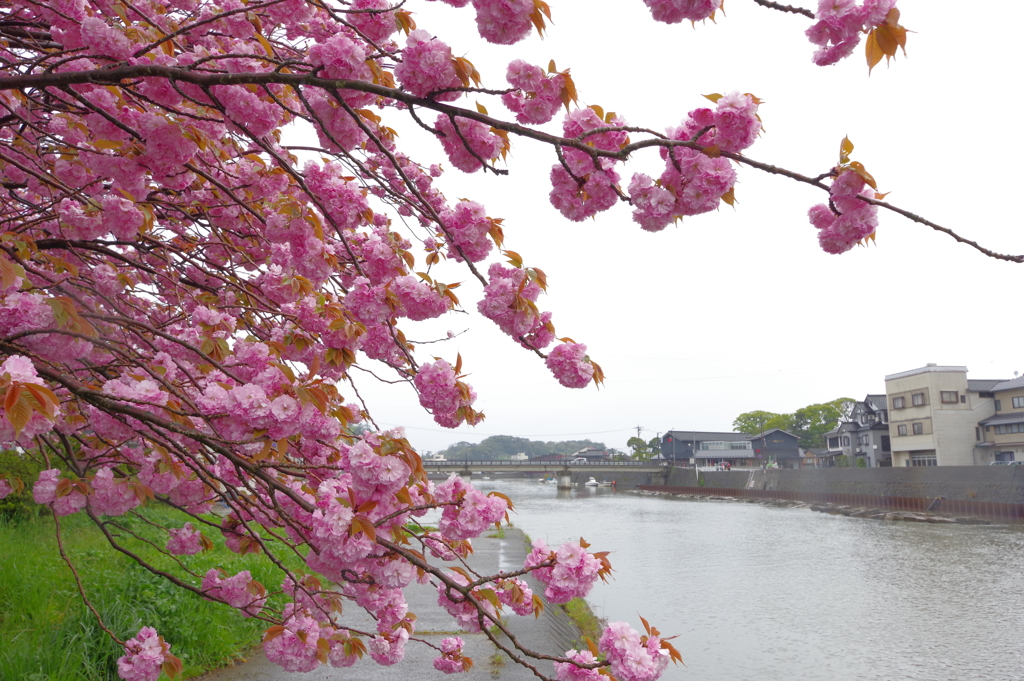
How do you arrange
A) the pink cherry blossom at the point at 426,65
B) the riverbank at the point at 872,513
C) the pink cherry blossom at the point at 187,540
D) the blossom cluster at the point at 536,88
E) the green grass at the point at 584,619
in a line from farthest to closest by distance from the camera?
the riverbank at the point at 872,513, the green grass at the point at 584,619, the pink cherry blossom at the point at 187,540, the blossom cluster at the point at 536,88, the pink cherry blossom at the point at 426,65

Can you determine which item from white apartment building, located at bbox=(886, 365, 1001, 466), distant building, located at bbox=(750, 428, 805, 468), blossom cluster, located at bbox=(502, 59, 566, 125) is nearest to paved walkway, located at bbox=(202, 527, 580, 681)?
blossom cluster, located at bbox=(502, 59, 566, 125)

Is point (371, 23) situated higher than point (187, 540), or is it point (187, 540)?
point (371, 23)

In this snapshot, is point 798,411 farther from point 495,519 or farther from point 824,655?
point 495,519

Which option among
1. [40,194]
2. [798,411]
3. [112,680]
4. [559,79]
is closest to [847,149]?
[559,79]

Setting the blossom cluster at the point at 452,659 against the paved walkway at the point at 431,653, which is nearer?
the blossom cluster at the point at 452,659

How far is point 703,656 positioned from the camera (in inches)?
384

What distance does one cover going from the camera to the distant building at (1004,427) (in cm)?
3716

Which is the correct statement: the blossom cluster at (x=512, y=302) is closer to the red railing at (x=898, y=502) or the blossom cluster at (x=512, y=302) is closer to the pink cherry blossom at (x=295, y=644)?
the pink cherry blossom at (x=295, y=644)

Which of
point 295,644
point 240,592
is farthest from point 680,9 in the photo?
point 240,592

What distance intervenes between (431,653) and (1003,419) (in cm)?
4436

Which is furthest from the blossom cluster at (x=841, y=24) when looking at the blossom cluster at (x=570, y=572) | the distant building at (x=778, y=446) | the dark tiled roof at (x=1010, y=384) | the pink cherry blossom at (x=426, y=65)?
the distant building at (x=778, y=446)

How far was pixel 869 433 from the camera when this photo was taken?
49375mm

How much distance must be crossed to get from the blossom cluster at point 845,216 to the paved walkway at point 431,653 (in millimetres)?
3672

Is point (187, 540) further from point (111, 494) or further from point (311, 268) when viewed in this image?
point (311, 268)
